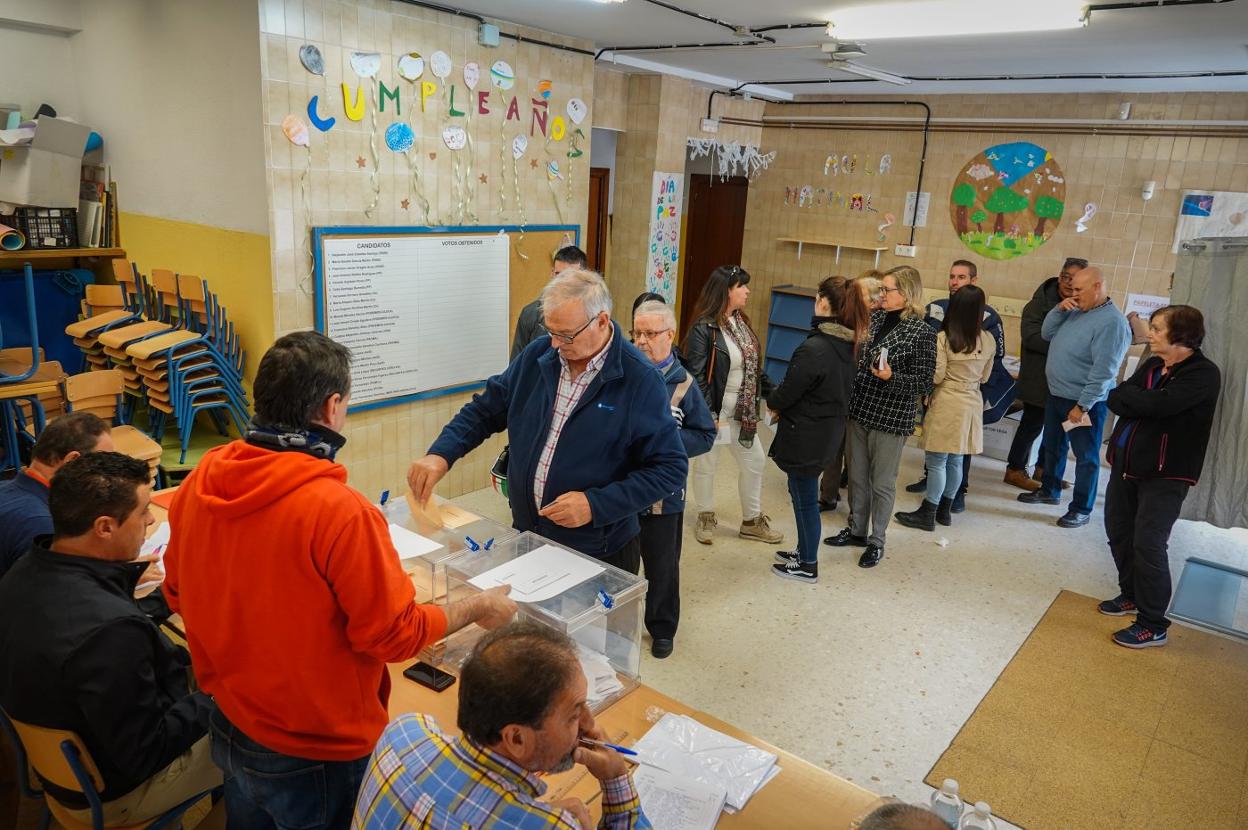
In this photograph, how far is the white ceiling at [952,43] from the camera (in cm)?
375

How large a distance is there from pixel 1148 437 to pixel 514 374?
2.97 meters

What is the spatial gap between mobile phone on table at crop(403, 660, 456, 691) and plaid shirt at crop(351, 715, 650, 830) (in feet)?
2.34

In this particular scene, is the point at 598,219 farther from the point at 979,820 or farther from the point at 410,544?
the point at 979,820

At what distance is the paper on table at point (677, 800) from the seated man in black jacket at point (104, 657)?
1106mm

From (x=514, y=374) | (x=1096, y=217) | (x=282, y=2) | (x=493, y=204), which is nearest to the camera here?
(x=514, y=374)

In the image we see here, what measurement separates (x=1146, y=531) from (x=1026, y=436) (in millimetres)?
2336

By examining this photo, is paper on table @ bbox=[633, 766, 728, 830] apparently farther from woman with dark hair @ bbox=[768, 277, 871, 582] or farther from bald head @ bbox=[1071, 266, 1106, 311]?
bald head @ bbox=[1071, 266, 1106, 311]

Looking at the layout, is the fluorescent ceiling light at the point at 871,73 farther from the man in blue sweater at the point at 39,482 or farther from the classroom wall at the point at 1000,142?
the man in blue sweater at the point at 39,482

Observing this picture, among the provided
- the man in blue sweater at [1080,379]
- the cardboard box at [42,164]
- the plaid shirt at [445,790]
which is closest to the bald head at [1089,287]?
the man in blue sweater at [1080,379]

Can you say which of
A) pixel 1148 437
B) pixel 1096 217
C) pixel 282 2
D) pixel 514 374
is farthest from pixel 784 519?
pixel 282 2

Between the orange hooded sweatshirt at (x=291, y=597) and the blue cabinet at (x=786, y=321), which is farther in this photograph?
the blue cabinet at (x=786, y=321)

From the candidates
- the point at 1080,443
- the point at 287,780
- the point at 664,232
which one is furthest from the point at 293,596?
the point at 664,232

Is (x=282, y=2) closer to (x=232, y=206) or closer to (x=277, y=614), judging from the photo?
(x=232, y=206)

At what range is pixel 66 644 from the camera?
5.63ft
